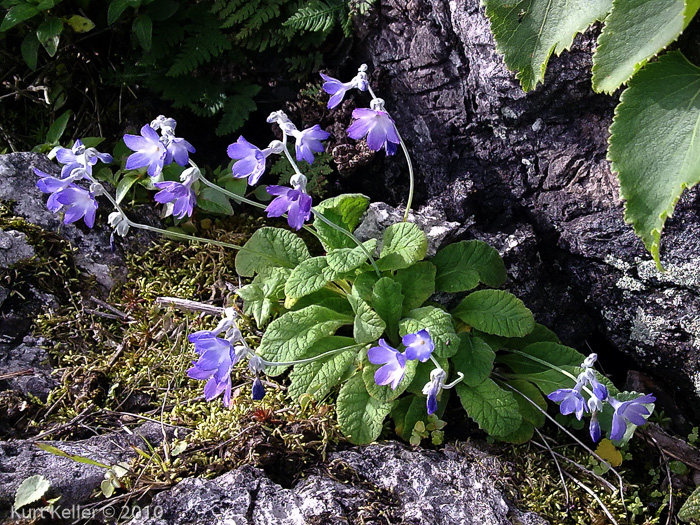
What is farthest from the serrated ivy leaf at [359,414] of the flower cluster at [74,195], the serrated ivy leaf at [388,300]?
the flower cluster at [74,195]

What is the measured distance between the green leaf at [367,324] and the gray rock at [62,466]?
93cm

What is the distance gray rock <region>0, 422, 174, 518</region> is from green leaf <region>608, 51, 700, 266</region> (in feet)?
6.56

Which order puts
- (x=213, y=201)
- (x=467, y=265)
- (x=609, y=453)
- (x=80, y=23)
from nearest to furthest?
(x=609, y=453) < (x=467, y=265) < (x=213, y=201) < (x=80, y=23)

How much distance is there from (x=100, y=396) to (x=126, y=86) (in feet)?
6.47

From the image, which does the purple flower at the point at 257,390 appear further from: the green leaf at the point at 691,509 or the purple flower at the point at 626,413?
the green leaf at the point at 691,509

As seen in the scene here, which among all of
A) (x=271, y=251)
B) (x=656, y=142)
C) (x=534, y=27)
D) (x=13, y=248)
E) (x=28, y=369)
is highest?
(x=534, y=27)

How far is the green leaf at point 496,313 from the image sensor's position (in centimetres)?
244

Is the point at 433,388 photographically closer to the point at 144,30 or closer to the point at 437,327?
the point at 437,327

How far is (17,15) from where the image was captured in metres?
3.15

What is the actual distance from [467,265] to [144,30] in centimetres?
213

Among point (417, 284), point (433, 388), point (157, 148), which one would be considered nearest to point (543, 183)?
point (417, 284)

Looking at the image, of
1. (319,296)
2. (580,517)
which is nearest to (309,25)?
(319,296)

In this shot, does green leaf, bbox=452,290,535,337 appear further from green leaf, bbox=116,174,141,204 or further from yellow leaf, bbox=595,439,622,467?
green leaf, bbox=116,174,141,204

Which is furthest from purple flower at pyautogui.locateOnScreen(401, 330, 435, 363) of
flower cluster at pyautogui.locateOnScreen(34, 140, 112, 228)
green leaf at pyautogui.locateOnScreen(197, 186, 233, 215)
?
green leaf at pyautogui.locateOnScreen(197, 186, 233, 215)
